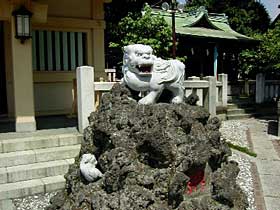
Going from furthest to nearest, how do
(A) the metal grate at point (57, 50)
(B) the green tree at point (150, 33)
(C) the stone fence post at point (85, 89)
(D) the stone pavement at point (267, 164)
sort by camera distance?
(B) the green tree at point (150, 33) → (A) the metal grate at point (57, 50) → (C) the stone fence post at point (85, 89) → (D) the stone pavement at point (267, 164)

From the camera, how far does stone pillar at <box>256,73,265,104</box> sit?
44.3 feet

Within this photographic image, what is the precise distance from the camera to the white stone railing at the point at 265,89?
534 inches

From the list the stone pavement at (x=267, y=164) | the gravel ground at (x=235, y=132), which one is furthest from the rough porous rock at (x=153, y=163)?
the gravel ground at (x=235, y=132)

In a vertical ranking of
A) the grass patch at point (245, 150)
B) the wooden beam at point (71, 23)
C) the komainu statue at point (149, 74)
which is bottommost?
the grass patch at point (245, 150)

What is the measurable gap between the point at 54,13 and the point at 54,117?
8.36 ft

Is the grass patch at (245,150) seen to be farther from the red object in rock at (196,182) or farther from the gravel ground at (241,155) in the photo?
the red object in rock at (196,182)

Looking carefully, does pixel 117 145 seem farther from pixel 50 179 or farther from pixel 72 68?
pixel 72 68

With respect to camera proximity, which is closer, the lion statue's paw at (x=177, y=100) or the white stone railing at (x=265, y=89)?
the lion statue's paw at (x=177, y=100)

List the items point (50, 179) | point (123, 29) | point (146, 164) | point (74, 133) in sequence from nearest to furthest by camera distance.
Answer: point (146, 164) → point (50, 179) → point (74, 133) → point (123, 29)

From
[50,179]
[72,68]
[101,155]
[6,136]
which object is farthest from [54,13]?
[101,155]

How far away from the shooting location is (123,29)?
13789 mm

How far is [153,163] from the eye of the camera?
3.69 metres

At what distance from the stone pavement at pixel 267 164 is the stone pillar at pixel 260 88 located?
2.89 metres

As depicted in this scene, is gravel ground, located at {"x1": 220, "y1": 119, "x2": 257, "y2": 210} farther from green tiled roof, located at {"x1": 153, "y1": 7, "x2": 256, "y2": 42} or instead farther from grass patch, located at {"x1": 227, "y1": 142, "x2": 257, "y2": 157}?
green tiled roof, located at {"x1": 153, "y1": 7, "x2": 256, "y2": 42}
